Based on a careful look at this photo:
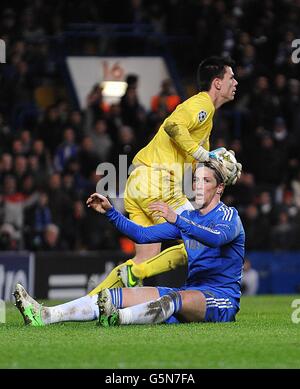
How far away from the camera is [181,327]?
9.70 m

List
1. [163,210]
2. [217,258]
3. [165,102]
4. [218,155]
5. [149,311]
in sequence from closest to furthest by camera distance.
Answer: [163,210] < [149,311] < [217,258] < [218,155] < [165,102]

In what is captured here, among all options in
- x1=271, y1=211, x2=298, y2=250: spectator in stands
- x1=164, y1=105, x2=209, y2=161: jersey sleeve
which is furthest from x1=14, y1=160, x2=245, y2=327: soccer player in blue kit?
x1=271, y1=211, x2=298, y2=250: spectator in stands

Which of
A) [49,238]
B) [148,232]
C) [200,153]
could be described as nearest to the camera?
[148,232]

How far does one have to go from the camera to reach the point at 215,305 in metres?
9.93

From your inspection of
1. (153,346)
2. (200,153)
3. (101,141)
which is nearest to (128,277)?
(200,153)

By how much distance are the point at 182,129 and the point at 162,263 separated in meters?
1.34

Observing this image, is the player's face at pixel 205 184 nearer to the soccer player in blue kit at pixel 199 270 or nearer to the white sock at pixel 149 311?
the soccer player in blue kit at pixel 199 270

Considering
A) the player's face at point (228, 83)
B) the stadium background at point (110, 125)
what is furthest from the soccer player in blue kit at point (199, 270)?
the stadium background at point (110, 125)

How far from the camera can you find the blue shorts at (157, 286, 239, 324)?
987 cm

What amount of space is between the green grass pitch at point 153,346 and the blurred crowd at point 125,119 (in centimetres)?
843

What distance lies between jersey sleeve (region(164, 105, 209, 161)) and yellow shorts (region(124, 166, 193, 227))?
42 cm

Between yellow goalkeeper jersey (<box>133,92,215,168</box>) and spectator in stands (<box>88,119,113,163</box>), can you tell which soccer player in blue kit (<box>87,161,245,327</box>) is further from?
spectator in stands (<box>88,119,113,163</box>)

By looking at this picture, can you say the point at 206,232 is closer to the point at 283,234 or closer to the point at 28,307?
the point at 28,307

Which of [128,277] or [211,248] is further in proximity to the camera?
[128,277]
